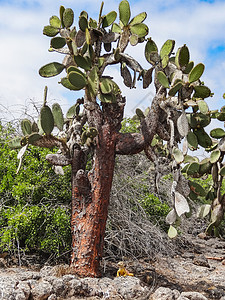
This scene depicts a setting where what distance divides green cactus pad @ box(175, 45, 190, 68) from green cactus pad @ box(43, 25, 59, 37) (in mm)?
1529

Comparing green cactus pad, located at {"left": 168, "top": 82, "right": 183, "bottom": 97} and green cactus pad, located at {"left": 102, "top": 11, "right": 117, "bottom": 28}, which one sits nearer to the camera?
green cactus pad, located at {"left": 168, "top": 82, "right": 183, "bottom": 97}

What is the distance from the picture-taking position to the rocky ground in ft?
10.2

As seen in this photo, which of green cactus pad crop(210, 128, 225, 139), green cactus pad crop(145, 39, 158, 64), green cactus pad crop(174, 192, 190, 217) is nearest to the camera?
green cactus pad crop(174, 192, 190, 217)

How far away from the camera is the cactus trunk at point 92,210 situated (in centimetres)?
396

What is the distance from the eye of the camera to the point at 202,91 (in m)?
3.86

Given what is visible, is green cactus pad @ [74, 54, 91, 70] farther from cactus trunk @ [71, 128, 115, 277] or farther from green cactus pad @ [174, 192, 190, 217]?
green cactus pad @ [174, 192, 190, 217]

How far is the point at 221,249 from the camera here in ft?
22.2

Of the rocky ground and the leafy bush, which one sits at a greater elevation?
the leafy bush

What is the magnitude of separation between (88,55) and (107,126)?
0.81 m

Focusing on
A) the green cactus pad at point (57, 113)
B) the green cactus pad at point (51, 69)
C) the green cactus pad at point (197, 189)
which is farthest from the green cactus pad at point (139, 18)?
the green cactus pad at point (197, 189)

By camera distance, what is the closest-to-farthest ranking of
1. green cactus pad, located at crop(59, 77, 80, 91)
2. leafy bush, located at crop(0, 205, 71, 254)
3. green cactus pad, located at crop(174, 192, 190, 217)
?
green cactus pad, located at crop(174, 192, 190, 217) < green cactus pad, located at crop(59, 77, 80, 91) < leafy bush, located at crop(0, 205, 71, 254)

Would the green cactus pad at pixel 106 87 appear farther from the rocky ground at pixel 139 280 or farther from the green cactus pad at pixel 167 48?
the rocky ground at pixel 139 280

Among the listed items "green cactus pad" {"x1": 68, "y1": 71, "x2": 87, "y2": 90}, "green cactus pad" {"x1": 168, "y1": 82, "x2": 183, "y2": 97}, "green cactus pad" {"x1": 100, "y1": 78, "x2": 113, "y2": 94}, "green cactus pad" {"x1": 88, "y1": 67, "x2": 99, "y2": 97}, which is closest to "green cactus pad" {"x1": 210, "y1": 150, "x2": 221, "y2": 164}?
"green cactus pad" {"x1": 168, "y1": 82, "x2": 183, "y2": 97}

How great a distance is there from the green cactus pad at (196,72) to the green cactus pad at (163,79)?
278mm
